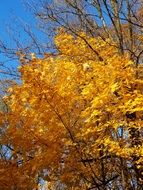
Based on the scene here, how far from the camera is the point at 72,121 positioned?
28.9 feet

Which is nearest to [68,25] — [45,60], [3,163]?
[45,60]

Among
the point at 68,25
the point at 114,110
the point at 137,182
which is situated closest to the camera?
the point at 114,110

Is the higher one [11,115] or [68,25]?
[68,25]

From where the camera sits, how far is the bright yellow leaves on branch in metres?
7.89

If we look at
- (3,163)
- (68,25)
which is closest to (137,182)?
(3,163)

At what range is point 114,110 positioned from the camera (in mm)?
7805

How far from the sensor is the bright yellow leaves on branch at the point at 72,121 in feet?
25.9

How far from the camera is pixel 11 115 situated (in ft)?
29.1

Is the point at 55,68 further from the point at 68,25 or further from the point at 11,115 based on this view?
the point at 68,25

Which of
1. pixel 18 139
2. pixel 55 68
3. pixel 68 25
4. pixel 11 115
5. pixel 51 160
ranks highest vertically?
pixel 68 25

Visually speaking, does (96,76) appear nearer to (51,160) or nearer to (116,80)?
(116,80)

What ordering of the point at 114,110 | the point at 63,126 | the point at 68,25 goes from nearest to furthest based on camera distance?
the point at 114,110 → the point at 63,126 → the point at 68,25

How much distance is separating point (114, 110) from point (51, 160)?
5.60 ft

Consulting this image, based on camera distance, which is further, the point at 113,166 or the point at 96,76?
the point at 113,166
